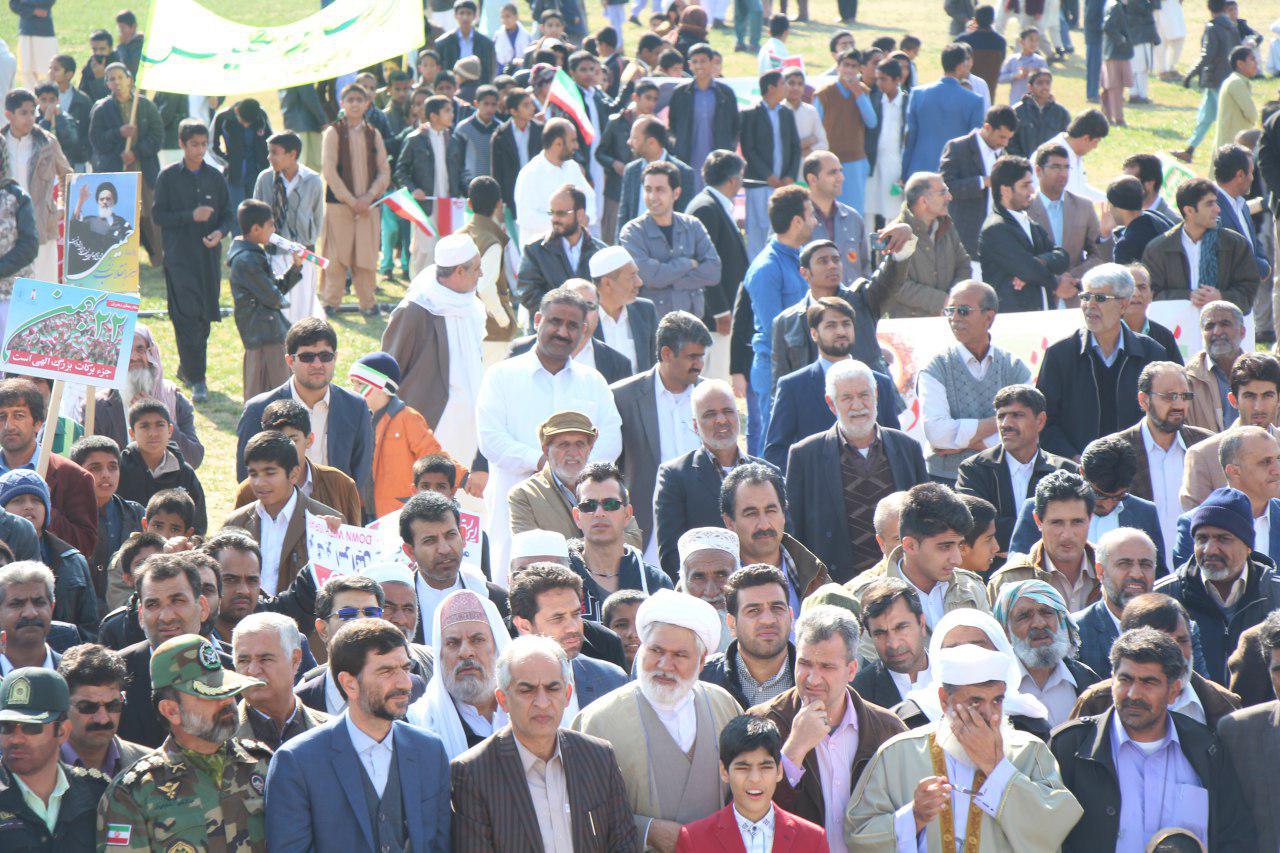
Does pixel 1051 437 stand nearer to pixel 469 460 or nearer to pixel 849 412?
pixel 849 412

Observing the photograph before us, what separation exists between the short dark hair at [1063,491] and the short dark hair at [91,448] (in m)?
4.20

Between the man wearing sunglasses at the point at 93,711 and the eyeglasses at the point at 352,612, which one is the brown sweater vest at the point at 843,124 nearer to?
the eyeglasses at the point at 352,612

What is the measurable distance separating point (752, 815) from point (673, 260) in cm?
667

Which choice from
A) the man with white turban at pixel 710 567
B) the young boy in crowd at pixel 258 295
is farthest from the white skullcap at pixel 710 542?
the young boy in crowd at pixel 258 295

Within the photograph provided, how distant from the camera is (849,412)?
312 inches

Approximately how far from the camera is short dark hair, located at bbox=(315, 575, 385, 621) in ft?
20.8

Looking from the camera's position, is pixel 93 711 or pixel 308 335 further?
pixel 308 335

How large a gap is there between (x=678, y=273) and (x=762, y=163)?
4.09 meters

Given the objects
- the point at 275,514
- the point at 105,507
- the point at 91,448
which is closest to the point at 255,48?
the point at 91,448

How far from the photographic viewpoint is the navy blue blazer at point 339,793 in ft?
16.7

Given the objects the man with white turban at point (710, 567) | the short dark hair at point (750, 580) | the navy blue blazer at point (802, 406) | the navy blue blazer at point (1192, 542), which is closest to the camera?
the short dark hair at point (750, 580)

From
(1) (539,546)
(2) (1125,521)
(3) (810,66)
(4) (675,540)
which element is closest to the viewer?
(1) (539,546)

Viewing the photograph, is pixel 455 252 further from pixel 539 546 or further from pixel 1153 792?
pixel 1153 792

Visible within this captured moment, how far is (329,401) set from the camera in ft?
28.7
